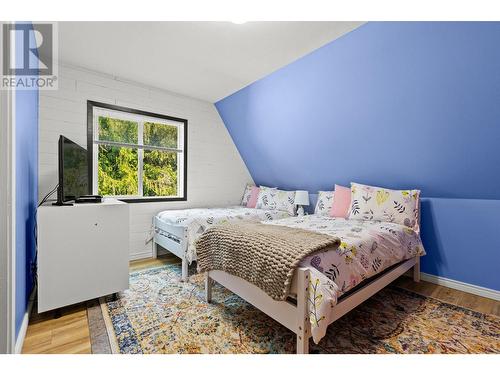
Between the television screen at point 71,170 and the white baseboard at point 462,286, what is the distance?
3.53 metres

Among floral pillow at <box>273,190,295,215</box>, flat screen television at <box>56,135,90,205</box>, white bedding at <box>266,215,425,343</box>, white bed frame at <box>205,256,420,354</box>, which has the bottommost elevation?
white bed frame at <box>205,256,420,354</box>

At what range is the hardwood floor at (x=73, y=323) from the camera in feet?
4.76

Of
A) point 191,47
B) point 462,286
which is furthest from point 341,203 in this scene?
point 191,47

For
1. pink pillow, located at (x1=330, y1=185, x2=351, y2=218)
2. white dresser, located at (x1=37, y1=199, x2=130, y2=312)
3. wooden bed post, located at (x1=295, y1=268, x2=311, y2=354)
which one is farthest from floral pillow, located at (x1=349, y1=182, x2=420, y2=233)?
white dresser, located at (x1=37, y1=199, x2=130, y2=312)

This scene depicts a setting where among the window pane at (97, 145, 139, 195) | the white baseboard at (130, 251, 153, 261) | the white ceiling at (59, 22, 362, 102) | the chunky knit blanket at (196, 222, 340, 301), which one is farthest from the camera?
the white baseboard at (130, 251, 153, 261)

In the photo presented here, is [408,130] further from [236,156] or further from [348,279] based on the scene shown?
[236,156]

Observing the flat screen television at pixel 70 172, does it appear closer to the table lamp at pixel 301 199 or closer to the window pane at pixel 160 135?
the window pane at pixel 160 135

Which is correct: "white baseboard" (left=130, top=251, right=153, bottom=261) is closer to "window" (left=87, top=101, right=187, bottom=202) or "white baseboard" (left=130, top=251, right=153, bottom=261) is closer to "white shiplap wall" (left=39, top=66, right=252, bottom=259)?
"white shiplap wall" (left=39, top=66, right=252, bottom=259)

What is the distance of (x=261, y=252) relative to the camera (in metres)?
1.50

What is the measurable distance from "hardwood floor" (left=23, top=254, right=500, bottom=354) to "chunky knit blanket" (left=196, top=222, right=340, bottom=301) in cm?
89

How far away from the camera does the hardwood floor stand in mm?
1451

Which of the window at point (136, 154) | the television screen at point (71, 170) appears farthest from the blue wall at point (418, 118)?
the television screen at point (71, 170)
